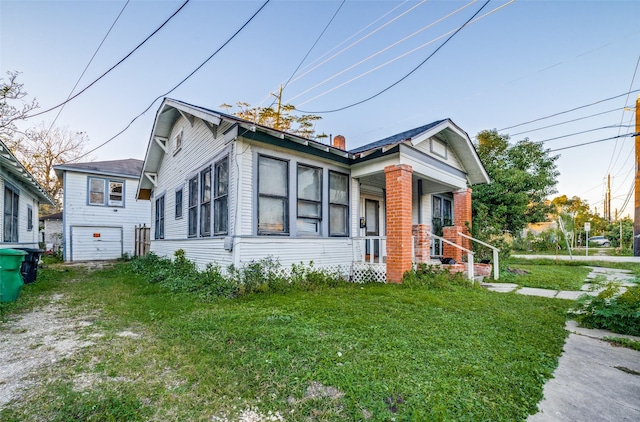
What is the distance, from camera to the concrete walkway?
79.5 inches

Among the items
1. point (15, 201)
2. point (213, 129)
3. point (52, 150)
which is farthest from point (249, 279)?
point (52, 150)

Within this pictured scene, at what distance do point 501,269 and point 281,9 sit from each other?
9.52 meters

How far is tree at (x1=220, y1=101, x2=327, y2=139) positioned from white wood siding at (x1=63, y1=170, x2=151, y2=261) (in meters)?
8.81

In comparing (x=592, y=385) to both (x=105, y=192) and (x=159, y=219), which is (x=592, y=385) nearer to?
(x=159, y=219)

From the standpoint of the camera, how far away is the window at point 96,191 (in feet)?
48.1

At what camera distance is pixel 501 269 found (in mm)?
9305

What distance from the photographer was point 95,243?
48.2 feet

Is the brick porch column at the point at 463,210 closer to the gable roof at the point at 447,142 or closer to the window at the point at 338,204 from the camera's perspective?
the gable roof at the point at 447,142

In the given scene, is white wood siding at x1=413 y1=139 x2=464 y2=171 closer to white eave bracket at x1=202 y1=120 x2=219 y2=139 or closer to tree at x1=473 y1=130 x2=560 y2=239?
tree at x1=473 y1=130 x2=560 y2=239

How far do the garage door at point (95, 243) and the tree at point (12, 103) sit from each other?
4.87m

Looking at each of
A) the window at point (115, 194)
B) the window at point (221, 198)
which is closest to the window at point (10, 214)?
the window at point (115, 194)

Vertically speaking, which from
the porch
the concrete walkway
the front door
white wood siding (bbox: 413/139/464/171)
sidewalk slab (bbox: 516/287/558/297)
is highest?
white wood siding (bbox: 413/139/464/171)

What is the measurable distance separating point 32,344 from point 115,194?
558 inches

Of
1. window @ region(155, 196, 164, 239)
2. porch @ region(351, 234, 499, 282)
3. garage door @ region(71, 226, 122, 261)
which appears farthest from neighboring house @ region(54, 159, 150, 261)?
porch @ region(351, 234, 499, 282)
